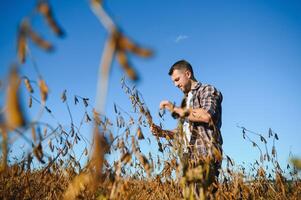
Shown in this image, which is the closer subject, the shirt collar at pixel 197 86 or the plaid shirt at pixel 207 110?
the plaid shirt at pixel 207 110

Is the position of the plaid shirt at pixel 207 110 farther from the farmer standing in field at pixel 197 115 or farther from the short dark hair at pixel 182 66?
the short dark hair at pixel 182 66

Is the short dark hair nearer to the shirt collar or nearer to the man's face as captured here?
the man's face

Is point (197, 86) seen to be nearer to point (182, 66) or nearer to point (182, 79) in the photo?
point (182, 79)

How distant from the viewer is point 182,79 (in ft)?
11.4

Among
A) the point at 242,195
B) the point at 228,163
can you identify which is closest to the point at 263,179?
the point at 242,195

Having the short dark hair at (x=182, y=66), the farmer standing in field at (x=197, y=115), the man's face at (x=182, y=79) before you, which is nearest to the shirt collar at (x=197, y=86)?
the farmer standing in field at (x=197, y=115)

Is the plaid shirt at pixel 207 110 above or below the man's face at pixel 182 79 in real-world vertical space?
below

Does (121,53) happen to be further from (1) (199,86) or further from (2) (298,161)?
(1) (199,86)

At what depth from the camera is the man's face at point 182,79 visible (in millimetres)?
3453

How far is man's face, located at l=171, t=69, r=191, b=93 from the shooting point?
11.3ft

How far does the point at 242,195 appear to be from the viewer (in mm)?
2697

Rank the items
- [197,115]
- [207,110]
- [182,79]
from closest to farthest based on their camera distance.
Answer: [197,115]
[207,110]
[182,79]

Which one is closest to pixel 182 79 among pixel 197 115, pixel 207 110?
pixel 207 110

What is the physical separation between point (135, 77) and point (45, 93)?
60 cm
